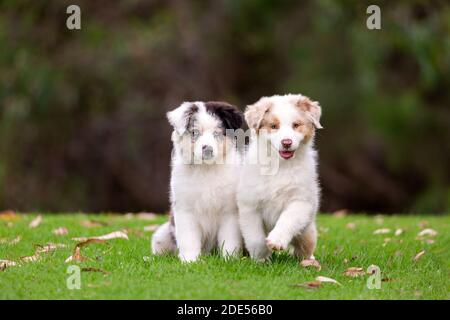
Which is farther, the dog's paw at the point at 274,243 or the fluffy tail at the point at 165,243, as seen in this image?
the fluffy tail at the point at 165,243

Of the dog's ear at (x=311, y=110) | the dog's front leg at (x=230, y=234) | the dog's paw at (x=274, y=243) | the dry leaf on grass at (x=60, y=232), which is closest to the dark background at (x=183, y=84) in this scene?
the dry leaf on grass at (x=60, y=232)

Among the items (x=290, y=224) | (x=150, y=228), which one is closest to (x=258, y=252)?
(x=290, y=224)

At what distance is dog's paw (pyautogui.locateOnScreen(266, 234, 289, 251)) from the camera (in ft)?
19.6

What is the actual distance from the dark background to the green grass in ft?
22.3

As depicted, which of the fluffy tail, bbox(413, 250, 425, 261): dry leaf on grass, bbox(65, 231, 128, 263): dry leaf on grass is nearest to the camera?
bbox(65, 231, 128, 263): dry leaf on grass

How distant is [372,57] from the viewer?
1391 cm

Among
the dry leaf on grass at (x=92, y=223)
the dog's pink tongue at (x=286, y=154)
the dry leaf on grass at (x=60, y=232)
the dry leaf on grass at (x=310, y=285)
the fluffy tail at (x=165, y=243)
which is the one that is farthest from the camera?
the dry leaf on grass at (x=92, y=223)

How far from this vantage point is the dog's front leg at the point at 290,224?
6000 mm

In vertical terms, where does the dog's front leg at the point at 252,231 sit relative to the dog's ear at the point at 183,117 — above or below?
below

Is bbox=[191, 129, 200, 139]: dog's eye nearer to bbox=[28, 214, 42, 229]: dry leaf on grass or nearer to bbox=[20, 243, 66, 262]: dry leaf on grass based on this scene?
bbox=[20, 243, 66, 262]: dry leaf on grass

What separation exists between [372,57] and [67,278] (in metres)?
9.41

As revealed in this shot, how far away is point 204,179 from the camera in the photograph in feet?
21.1

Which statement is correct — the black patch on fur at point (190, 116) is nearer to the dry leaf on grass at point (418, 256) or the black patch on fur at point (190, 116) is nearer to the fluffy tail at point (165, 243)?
the fluffy tail at point (165, 243)

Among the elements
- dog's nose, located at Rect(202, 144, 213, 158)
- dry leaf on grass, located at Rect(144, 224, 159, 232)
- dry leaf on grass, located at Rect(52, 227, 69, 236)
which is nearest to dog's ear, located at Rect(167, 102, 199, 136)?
dog's nose, located at Rect(202, 144, 213, 158)
